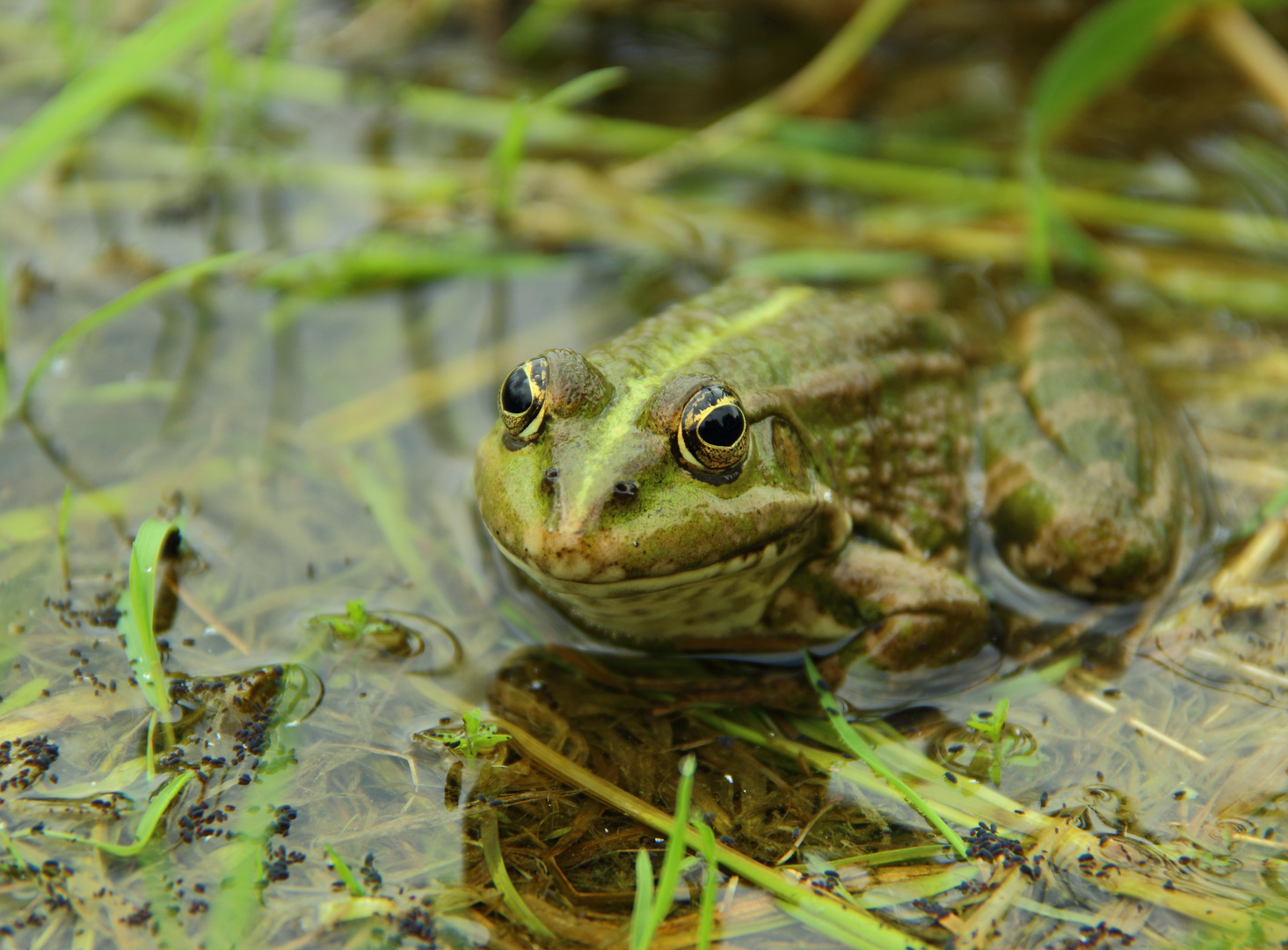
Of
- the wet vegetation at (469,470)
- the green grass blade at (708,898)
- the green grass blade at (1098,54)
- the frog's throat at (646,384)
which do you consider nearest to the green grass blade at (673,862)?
the wet vegetation at (469,470)

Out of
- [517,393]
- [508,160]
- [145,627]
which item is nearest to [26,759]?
[145,627]

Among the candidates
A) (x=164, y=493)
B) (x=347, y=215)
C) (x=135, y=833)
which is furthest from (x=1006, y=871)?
(x=347, y=215)

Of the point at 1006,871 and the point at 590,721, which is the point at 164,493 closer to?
the point at 590,721

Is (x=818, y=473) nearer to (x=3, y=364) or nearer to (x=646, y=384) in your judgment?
(x=646, y=384)

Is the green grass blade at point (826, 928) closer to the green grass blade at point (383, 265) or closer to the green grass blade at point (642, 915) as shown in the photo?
the green grass blade at point (642, 915)

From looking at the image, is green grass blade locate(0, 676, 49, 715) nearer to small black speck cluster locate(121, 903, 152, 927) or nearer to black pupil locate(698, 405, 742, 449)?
small black speck cluster locate(121, 903, 152, 927)

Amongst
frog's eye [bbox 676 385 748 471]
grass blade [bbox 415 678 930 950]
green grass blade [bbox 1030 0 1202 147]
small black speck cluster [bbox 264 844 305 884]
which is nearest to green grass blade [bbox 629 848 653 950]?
grass blade [bbox 415 678 930 950]

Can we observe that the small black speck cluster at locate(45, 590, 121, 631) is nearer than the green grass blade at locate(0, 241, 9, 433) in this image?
Yes
